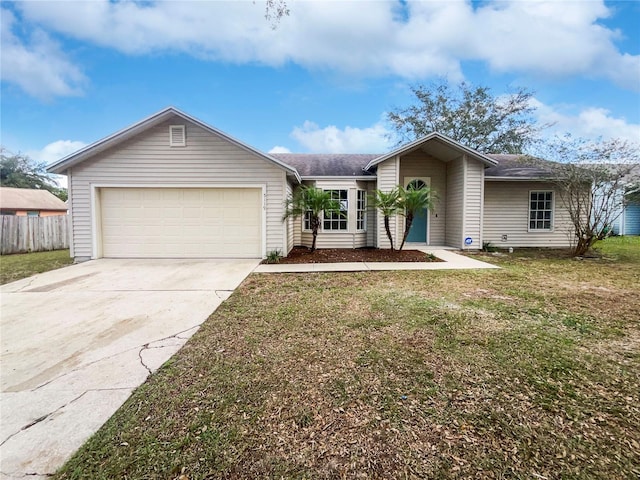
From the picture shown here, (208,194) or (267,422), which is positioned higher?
(208,194)

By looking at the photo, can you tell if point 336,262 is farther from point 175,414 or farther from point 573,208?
point 573,208

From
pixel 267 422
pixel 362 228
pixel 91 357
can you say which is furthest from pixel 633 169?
pixel 91 357

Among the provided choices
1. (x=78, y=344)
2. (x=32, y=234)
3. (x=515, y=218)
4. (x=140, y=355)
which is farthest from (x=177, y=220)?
(x=515, y=218)

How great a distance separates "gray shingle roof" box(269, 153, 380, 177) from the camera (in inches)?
454

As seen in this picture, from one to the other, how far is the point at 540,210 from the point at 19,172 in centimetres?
4745

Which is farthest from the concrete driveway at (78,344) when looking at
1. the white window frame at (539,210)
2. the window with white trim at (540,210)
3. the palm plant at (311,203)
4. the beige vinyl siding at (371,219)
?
the window with white trim at (540,210)

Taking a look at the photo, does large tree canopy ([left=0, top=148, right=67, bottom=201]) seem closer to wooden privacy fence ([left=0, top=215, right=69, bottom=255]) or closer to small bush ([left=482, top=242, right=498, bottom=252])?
wooden privacy fence ([left=0, top=215, right=69, bottom=255])

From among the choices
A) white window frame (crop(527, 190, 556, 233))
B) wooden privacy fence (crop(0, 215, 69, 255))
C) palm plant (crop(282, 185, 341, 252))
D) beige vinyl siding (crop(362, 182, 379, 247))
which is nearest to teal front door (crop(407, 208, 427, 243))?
beige vinyl siding (crop(362, 182, 379, 247))

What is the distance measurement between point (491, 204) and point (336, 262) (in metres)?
7.31

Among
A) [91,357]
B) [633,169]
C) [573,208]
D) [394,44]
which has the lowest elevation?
[91,357]

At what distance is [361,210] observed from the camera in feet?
38.0

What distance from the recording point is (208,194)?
9.49m

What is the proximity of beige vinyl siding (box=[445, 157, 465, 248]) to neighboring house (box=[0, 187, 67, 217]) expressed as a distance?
2822 centimetres

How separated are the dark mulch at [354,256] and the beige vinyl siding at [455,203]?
6.92ft
